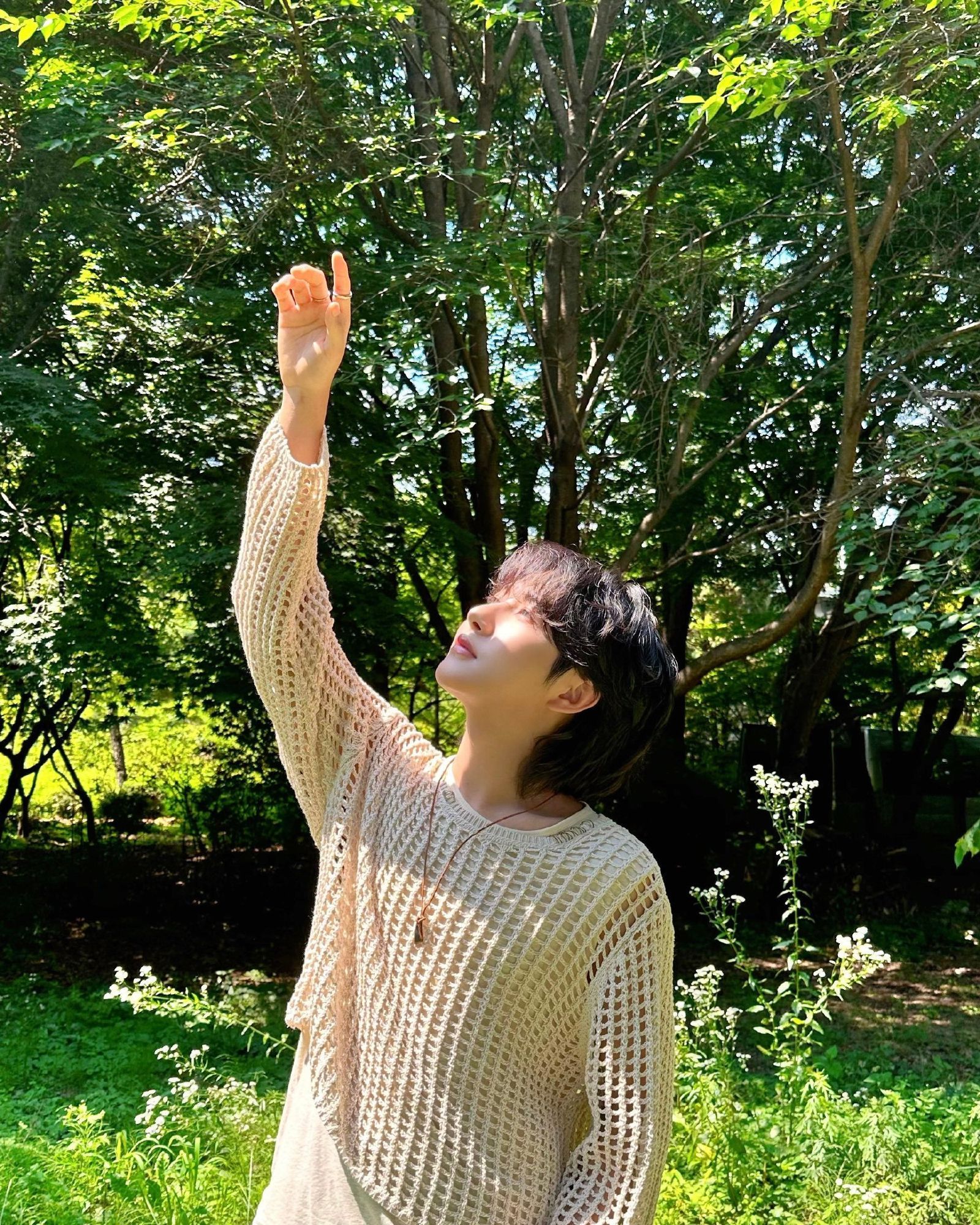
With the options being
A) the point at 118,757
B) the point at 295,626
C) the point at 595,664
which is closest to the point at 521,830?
the point at 595,664

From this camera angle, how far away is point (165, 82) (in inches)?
188

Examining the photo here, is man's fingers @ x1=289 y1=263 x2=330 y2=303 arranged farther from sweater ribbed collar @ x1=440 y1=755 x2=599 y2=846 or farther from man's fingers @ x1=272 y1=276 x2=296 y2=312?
sweater ribbed collar @ x1=440 y1=755 x2=599 y2=846

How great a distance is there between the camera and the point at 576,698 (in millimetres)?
1227

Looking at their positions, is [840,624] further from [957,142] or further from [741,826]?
[957,142]

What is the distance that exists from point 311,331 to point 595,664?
47cm

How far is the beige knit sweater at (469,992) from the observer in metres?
1.12

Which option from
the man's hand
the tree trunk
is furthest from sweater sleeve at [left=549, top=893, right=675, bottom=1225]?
the tree trunk

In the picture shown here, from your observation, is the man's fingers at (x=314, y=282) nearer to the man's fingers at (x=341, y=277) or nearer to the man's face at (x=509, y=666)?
the man's fingers at (x=341, y=277)

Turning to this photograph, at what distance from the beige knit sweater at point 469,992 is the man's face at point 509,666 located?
0.46 feet

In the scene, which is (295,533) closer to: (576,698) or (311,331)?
(311,331)

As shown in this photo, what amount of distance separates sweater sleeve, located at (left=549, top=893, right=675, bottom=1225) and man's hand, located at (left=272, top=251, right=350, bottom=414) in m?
0.64

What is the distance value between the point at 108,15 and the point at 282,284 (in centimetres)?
426

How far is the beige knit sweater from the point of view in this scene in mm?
1121

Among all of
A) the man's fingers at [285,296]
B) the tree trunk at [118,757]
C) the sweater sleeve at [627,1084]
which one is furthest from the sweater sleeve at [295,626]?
the tree trunk at [118,757]
